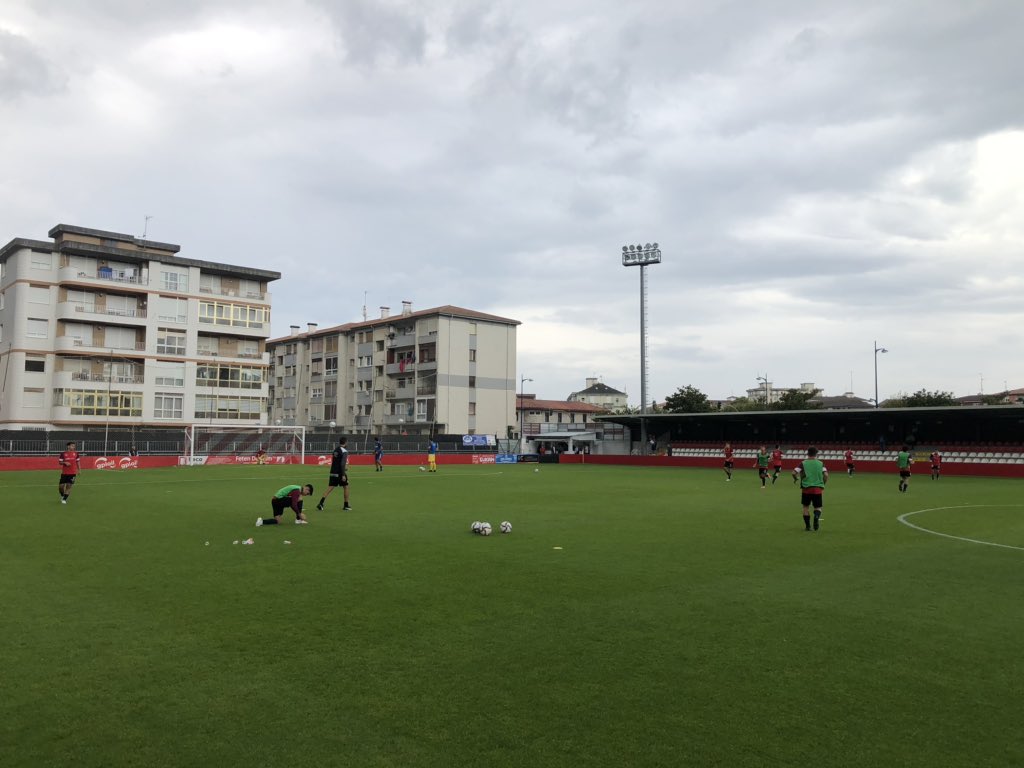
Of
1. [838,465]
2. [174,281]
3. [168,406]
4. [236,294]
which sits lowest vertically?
[838,465]

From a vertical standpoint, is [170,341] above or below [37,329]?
below

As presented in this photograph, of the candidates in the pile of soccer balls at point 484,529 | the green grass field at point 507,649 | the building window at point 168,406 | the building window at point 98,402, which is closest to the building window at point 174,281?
the building window at point 168,406

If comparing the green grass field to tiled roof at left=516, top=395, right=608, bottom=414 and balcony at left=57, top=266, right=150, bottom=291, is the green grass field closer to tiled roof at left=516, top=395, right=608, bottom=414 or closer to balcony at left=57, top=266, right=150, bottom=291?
balcony at left=57, top=266, right=150, bottom=291

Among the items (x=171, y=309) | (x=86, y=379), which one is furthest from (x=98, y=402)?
(x=171, y=309)

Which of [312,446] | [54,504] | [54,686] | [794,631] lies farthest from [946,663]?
[312,446]

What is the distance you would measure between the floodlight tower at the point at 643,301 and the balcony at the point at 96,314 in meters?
45.9

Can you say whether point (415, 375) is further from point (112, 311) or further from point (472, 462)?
point (112, 311)

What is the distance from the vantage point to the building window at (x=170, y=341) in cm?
6738

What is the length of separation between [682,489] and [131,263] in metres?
55.8

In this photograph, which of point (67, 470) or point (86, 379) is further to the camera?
point (86, 379)

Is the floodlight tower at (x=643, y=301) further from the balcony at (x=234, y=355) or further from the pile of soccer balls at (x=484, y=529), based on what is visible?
the pile of soccer balls at (x=484, y=529)

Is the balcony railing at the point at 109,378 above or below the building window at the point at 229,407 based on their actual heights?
above

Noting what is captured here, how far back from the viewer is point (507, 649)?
7.70 meters

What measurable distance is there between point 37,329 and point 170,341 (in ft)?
33.6
